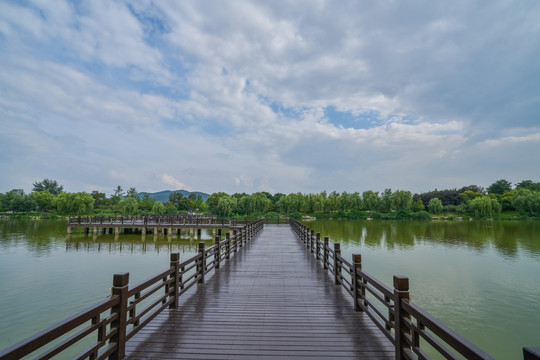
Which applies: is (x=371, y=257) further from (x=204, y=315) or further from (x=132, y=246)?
(x=132, y=246)

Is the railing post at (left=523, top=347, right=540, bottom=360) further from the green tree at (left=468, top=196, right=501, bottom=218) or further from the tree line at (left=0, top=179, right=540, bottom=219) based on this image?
the green tree at (left=468, top=196, right=501, bottom=218)

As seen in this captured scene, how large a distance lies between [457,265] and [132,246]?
67.7ft

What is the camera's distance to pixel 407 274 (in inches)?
481

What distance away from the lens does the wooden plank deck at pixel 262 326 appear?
3.38 meters

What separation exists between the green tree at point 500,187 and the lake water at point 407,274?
244 feet

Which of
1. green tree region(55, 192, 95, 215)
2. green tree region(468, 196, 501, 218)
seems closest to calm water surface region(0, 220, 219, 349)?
green tree region(55, 192, 95, 215)

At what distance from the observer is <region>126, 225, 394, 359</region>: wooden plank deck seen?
11.1 feet

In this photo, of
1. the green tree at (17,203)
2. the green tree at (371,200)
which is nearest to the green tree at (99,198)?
the green tree at (17,203)

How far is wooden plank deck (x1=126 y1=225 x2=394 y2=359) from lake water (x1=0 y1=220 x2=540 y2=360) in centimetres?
444

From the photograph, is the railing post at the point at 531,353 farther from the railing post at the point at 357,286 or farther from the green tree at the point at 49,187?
the green tree at the point at 49,187

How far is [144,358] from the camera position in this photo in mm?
3203

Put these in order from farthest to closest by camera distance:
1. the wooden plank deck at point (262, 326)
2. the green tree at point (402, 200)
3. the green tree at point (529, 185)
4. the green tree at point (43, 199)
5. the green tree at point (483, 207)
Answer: the green tree at point (529, 185) < the green tree at point (43, 199) < the green tree at point (402, 200) < the green tree at point (483, 207) < the wooden plank deck at point (262, 326)

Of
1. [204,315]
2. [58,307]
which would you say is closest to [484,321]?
[204,315]

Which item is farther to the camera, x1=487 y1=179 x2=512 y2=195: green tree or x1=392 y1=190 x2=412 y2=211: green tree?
x1=487 y1=179 x2=512 y2=195: green tree
